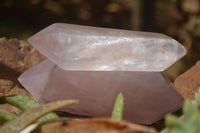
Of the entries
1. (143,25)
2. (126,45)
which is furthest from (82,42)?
(143,25)

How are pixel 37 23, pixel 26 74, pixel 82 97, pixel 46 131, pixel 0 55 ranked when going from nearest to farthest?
pixel 46 131
pixel 82 97
pixel 26 74
pixel 0 55
pixel 37 23

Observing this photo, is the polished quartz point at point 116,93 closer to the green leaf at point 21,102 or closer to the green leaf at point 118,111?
the green leaf at point 21,102

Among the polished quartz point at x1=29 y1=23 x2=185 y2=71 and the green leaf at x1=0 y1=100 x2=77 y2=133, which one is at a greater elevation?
the polished quartz point at x1=29 y1=23 x2=185 y2=71

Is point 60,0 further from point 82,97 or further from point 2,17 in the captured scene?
point 82,97

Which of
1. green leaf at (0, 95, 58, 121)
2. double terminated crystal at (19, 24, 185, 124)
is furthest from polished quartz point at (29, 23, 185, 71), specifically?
green leaf at (0, 95, 58, 121)

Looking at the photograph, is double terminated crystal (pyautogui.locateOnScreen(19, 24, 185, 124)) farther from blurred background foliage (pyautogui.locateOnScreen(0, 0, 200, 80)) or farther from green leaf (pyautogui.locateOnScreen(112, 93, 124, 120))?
blurred background foliage (pyautogui.locateOnScreen(0, 0, 200, 80))

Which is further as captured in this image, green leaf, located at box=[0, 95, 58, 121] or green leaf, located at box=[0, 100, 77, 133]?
green leaf, located at box=[0, 95, 58, 121]

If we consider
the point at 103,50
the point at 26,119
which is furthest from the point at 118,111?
the point at 103,50

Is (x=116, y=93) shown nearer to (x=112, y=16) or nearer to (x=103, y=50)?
(x=103, y=50)

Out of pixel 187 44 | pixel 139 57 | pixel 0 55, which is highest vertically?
pixel 139 57
